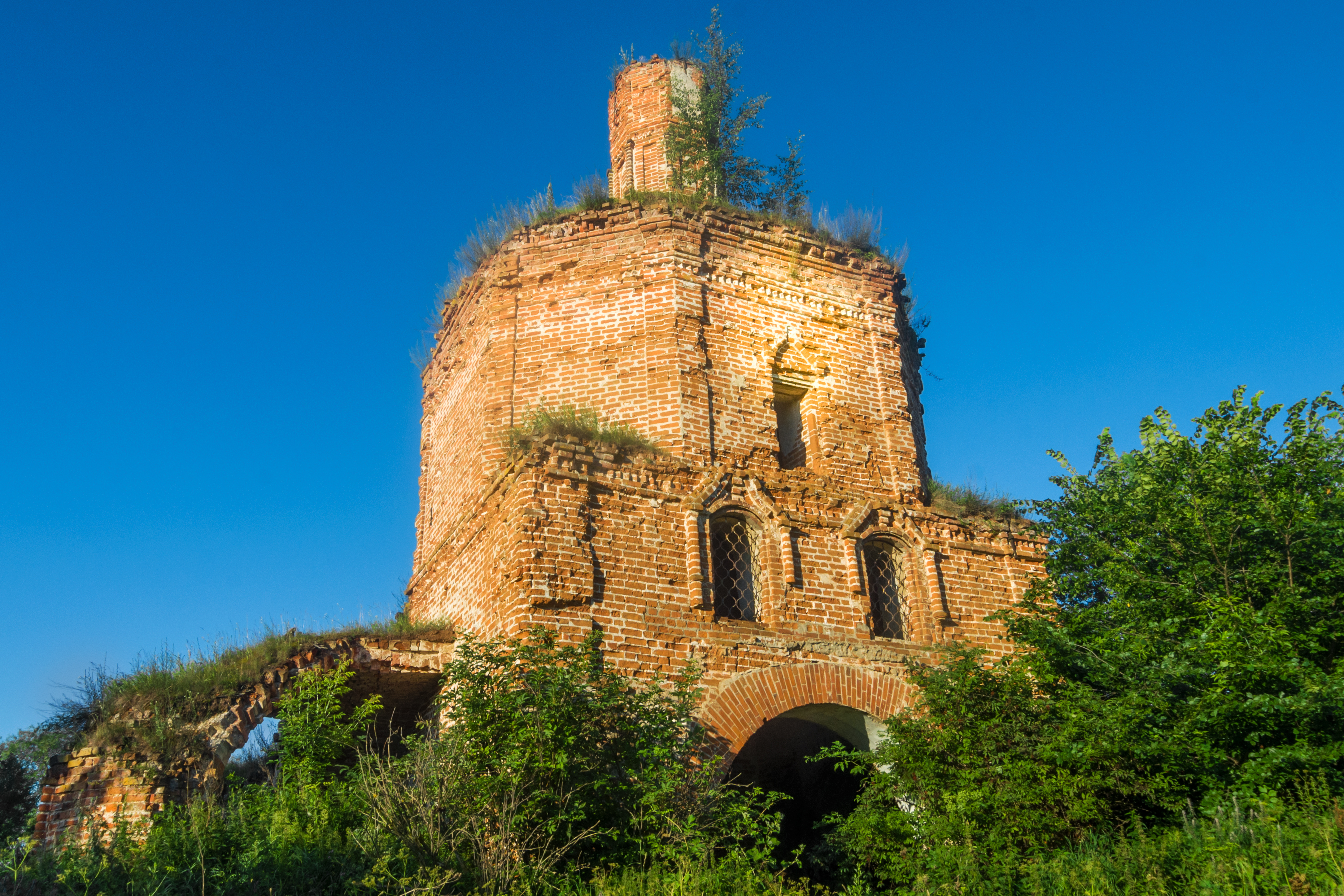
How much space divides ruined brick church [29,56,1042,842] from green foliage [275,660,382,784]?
0.37 metres

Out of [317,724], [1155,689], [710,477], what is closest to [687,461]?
[710,477]

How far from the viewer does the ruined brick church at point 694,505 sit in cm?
937

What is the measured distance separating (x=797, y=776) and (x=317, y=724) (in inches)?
222

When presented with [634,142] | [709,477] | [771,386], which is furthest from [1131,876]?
[634,142]

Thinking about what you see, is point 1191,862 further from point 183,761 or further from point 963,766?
point 183,761

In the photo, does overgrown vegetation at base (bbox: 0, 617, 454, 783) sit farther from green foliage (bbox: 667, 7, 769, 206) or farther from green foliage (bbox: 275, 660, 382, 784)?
green foliage (bbox: 667, 7, 769, 206)

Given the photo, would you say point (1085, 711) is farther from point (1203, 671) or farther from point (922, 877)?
point (922, 877)

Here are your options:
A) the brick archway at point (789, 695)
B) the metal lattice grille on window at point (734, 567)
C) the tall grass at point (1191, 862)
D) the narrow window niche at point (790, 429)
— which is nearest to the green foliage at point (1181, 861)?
the tall grass at point (1191, 862)

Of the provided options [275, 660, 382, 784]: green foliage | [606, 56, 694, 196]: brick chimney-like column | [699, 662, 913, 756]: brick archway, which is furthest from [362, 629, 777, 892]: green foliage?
[606, 56, 694, 196]: brick chimney-like column

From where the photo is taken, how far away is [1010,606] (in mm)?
11242

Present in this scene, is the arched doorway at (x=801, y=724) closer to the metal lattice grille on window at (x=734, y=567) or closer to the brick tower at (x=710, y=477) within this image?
the brick tower at (x=710, y=477)

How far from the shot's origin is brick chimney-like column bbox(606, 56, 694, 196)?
51.6ft

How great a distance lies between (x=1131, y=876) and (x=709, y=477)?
5.19 m

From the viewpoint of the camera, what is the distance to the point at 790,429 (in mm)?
12617
